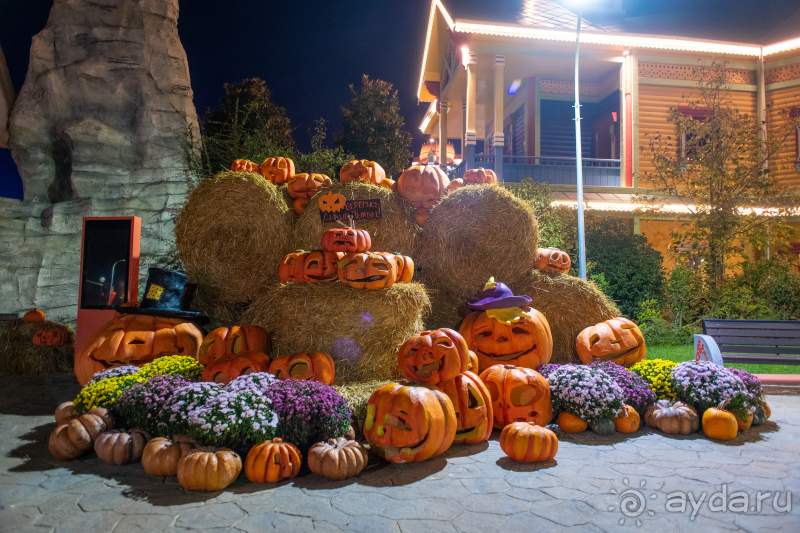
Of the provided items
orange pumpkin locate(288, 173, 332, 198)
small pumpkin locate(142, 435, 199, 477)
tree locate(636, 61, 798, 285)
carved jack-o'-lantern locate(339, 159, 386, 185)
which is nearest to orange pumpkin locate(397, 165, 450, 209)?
carved jack-o'-lantern locate(339, 159, 386, 185)

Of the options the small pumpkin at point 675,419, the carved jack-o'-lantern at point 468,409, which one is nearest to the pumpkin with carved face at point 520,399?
the carved jack-o'-lantern at point 468,409

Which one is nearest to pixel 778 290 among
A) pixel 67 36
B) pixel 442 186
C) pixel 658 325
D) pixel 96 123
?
pixel 658 325

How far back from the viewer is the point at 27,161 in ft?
32.6

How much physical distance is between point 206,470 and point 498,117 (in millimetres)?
11725

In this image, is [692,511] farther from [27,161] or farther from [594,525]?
[27,161]

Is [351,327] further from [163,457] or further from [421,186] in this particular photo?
[421,186]

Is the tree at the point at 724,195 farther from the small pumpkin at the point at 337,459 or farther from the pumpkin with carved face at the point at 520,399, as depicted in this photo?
the small pumpkin at the point at 337,459

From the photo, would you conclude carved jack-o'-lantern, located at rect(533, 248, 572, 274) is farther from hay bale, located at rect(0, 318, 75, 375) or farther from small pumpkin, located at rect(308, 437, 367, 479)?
hay bale, located at rect(0, 318, 75, 375)

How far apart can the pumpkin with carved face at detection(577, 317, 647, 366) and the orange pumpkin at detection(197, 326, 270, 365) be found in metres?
3.13

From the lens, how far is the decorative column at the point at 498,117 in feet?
40.5

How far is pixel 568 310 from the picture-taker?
17.2 ft

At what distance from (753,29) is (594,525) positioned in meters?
18.0

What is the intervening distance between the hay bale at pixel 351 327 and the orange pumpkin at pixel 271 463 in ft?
3.68

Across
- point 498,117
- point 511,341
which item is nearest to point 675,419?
point 511,341
